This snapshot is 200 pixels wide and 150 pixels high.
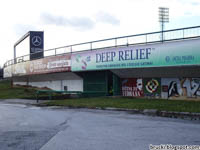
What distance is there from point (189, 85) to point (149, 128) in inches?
372

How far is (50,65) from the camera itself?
86.0ft

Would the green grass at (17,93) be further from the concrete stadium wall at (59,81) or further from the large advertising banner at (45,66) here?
the large advertising banner at (45,66)

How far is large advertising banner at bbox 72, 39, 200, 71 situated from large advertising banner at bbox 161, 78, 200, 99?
173 cm

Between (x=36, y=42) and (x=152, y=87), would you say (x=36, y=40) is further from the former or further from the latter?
(x=152, y=87)

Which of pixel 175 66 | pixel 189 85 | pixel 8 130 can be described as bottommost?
pixel 8 130

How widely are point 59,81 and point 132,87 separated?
33.5 feet

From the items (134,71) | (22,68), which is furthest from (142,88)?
(22,68)

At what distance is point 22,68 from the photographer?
1339 inches

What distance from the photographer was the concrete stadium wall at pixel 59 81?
24.6 m

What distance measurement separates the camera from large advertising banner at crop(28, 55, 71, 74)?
78.1 feet

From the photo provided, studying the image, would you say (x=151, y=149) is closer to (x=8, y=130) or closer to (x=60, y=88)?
(x=8, y=130)

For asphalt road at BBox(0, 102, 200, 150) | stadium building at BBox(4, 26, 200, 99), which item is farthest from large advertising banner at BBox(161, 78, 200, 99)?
asphalt road at BBox(0, 102, 200, 150)

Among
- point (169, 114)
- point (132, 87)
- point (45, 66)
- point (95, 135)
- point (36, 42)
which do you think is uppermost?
point (36, 42)

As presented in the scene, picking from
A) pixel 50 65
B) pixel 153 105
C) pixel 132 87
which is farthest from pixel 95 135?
pixel 50 65
